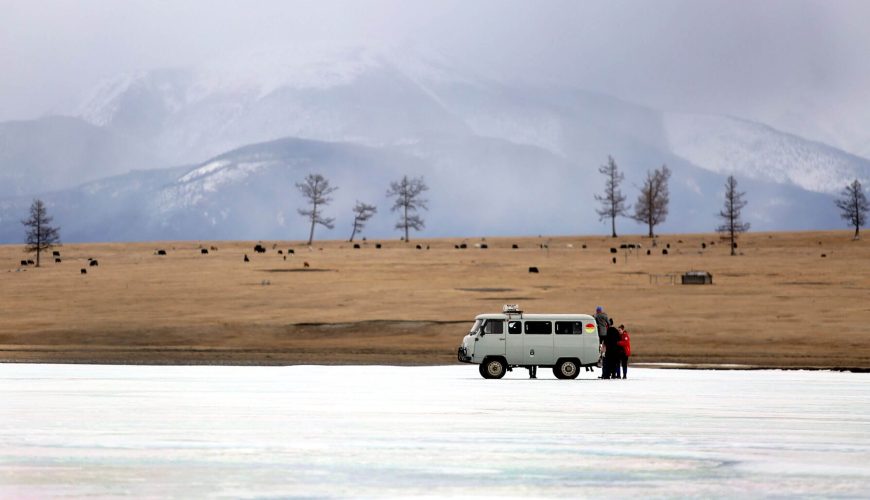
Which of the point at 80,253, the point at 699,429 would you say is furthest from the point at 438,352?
the point at 80,253

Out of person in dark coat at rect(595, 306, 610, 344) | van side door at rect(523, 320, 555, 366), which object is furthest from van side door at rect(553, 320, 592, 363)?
person in dark coat at rect(595, 306, 610, 344)

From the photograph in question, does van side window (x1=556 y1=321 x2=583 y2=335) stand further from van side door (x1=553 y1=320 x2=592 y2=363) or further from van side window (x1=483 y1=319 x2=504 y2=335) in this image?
van side window (x1=483 y1=319 x2=504 y2=335)

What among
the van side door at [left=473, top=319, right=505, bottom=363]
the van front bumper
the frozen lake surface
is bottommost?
the frozen lake surface

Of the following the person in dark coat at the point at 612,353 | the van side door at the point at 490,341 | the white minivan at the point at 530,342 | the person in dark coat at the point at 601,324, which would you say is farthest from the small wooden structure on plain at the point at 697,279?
the van side door at the point at 490,341

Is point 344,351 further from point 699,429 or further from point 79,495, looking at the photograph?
point 79,495

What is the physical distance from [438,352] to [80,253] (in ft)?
324

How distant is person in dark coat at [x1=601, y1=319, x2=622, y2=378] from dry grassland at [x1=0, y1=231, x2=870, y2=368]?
31.6 feet

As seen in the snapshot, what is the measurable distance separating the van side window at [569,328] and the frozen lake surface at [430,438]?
262 centimetres

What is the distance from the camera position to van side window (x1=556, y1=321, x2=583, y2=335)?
4066 cm

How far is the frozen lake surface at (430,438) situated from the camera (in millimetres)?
17406

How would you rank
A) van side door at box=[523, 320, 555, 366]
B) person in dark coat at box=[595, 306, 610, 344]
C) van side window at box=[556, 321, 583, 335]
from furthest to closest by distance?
person in dark coat at box=[595, 306, 610, 344] → van side door at box=[523, 320, 555, 366] → van side window at box=[556, 321, 583, 335]

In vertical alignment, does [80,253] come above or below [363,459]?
above

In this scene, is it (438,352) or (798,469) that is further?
(438,352)

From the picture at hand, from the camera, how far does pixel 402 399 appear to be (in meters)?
31.5
